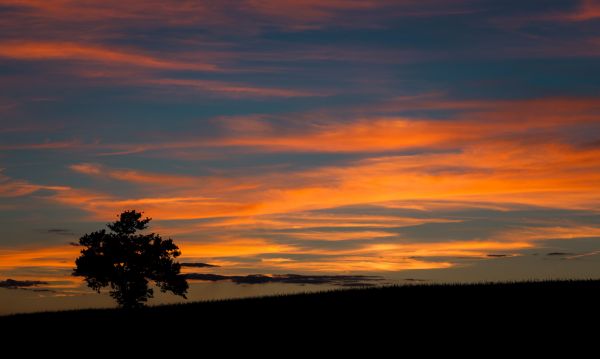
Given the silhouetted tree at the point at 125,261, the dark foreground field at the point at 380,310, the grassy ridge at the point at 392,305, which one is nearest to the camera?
the dark foreground field at the point at 380,310

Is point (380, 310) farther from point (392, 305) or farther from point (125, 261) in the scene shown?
point (125, 261)

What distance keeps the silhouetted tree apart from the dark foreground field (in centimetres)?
1058

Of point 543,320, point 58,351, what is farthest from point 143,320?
point 543,320

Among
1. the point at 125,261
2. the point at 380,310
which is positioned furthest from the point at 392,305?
the point at 125,261

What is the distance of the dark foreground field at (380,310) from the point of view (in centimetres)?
3075

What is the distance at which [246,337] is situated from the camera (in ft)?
96.7

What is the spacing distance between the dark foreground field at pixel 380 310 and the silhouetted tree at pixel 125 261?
10.6m

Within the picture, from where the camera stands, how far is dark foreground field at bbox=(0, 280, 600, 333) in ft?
101

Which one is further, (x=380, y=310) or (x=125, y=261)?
(x=125, y=261)

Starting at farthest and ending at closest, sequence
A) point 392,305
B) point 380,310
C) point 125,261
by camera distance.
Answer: point 125,261 < point 392,305 < point 380,310

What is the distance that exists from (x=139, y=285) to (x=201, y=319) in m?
19.2

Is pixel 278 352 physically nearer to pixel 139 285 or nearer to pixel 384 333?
pixel 384 333

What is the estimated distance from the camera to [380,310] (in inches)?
1319

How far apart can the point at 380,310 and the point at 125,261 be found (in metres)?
24.6
